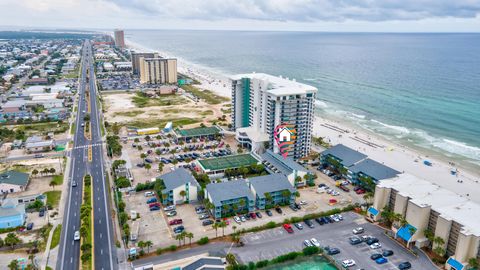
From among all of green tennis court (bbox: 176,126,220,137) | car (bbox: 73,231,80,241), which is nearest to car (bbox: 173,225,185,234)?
car (bbox: 73,231,80,241)

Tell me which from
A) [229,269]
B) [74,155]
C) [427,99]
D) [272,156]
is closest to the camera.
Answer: [229,269]

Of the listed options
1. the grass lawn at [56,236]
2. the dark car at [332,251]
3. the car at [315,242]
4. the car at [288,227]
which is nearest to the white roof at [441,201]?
the dark car at [332,251]

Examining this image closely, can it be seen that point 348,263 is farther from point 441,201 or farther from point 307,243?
point 441,201

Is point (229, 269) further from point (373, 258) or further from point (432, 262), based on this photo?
point (432, 262)

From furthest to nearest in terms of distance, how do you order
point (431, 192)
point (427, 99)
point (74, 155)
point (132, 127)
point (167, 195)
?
point (427, 99)
point (132, 127)
point (74, 155)
point (167, 195)
point (431, 192)

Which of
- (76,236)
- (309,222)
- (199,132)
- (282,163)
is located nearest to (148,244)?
(76,236)

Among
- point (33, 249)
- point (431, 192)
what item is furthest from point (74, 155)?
point (431, 192)

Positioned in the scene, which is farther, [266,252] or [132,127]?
[132,127]

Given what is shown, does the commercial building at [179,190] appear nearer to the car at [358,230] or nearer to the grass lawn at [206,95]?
the car at [358,230]
